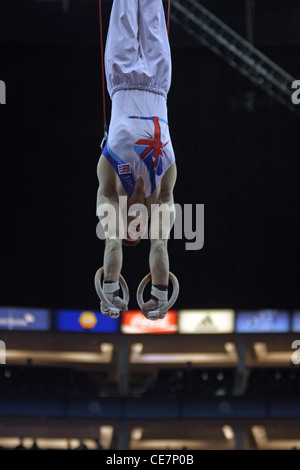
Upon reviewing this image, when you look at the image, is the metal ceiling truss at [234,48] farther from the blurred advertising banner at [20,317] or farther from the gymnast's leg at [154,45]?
the gymnast's leg at [154,45]

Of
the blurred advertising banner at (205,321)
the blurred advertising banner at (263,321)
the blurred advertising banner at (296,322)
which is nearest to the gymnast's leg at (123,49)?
the blurred advertising banner at (205,321)

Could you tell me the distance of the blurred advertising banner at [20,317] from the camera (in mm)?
17031

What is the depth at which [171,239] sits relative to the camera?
17141 mm

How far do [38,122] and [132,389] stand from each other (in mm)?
6897

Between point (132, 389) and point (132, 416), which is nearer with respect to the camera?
point (132, 416)

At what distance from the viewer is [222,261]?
17141 mm

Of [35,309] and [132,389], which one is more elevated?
[35,309]

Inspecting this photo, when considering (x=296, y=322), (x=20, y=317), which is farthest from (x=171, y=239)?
(x=20, y=317)

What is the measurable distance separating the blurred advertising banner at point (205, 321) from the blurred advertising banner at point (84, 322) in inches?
62.7

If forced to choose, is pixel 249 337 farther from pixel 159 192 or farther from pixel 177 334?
pixel 159 192

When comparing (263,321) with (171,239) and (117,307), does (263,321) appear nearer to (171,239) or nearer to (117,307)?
(171,239)

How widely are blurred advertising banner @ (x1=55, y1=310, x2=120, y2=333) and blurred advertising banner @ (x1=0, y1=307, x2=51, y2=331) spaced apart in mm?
353

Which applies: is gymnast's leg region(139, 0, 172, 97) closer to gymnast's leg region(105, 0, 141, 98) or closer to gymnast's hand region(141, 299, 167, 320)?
gymnast's leg region(105, 0, 141, 98)
